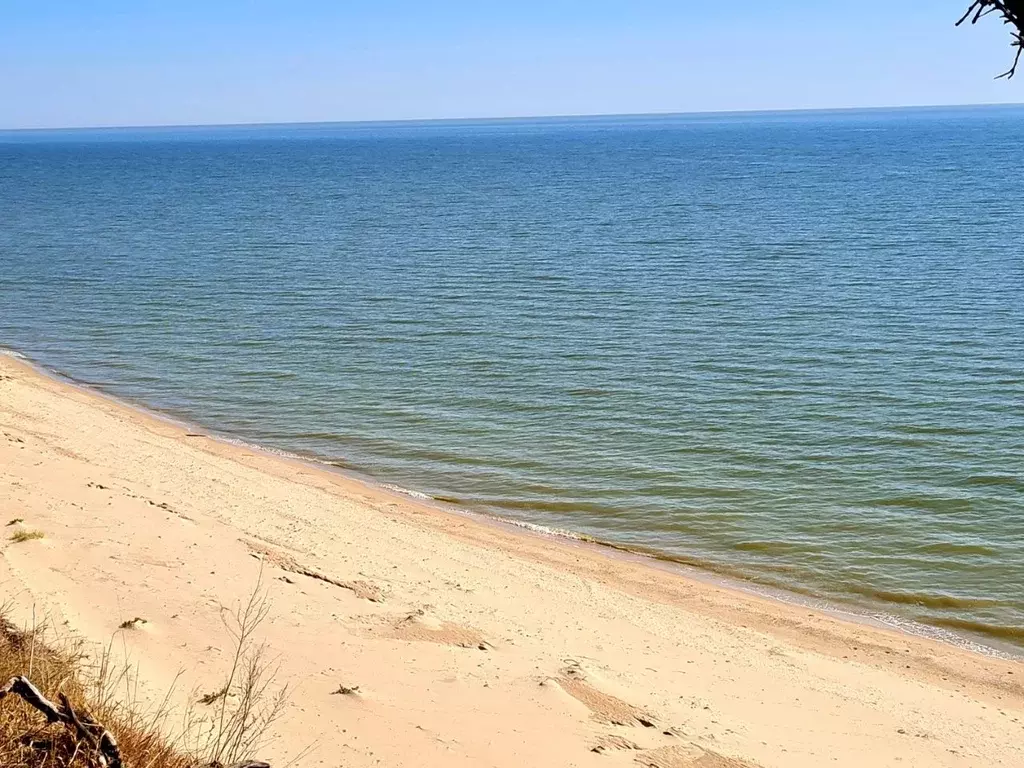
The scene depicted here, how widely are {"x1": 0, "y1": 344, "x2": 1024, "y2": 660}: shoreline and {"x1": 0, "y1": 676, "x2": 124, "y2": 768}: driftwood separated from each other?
10213 mm

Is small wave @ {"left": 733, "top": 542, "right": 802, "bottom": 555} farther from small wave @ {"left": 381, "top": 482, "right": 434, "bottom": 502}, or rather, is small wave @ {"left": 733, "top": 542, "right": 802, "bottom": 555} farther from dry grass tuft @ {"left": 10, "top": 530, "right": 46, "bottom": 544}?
dry grass tuft @ {"left": 10, "top": 530, "right": 46, "bottom": 544}

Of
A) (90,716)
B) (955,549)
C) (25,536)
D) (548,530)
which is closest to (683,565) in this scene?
(548,530)

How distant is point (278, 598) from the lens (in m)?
10.4

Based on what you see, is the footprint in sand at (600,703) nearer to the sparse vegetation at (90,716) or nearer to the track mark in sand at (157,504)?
the sparse vegetation at (90,716)

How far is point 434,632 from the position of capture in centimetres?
1019

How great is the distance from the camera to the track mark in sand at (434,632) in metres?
9.96

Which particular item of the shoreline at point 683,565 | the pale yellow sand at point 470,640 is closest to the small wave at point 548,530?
the shoreline at point 683,565

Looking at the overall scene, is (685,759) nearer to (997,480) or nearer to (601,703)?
(601,703)

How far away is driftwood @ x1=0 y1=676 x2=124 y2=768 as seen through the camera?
4.49m

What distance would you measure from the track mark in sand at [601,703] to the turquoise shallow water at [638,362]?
5464 millimetres

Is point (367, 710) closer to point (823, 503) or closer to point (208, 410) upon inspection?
point (823, 503)

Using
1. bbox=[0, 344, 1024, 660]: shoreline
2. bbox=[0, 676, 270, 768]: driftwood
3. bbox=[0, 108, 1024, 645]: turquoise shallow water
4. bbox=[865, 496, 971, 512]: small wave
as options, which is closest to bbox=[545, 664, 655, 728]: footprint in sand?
bbox=[0, 676, 270, 768]: driftwood

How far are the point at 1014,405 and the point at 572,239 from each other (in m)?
27.6

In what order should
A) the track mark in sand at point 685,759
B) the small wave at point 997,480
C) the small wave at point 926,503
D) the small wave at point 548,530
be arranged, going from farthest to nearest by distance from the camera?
the small wave at point 997,480
the small wave at point 926,503
the small wave at point 548,530
the track mark in sand at point 685,759
